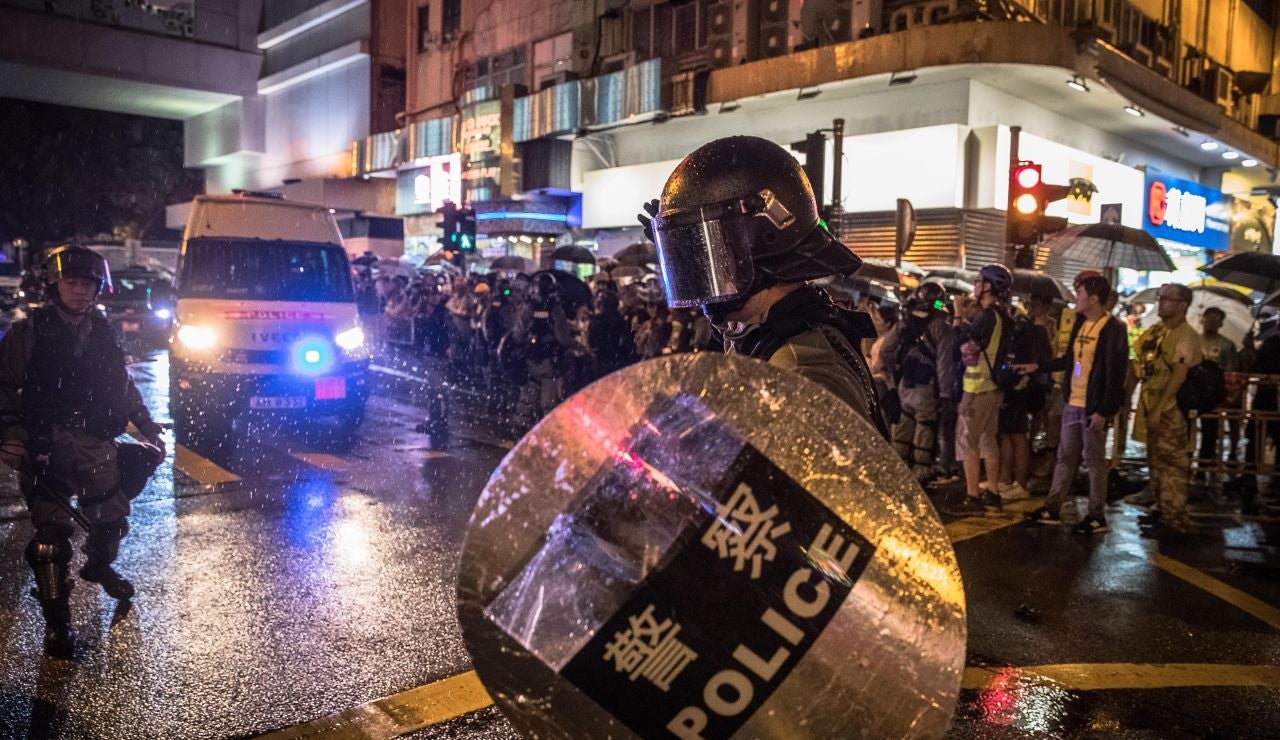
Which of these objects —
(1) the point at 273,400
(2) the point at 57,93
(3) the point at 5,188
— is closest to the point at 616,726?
(1) the point at 273,400

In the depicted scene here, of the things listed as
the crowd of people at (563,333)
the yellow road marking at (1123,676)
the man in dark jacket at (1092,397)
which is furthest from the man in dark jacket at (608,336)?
the yellow road marking at (1123,676)

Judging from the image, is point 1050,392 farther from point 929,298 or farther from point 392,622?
point 392,622

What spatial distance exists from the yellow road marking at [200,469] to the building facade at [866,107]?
32.6ft

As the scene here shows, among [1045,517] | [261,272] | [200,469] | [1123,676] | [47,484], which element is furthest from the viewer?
[261,272]

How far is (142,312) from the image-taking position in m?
23.0

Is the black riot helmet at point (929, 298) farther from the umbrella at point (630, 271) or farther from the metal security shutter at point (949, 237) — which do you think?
the umbrella at point (630, 271)

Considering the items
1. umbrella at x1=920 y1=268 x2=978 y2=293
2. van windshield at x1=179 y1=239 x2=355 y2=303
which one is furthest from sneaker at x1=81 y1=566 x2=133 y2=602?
umbrella at x1=920 y1=268 x2=978 y2=293

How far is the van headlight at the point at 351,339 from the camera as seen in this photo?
1067 cm

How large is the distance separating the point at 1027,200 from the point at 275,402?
8.19 metres

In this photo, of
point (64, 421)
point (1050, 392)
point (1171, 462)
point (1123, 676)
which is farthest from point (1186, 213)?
point (64, 421)

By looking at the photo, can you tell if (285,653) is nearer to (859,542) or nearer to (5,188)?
(859,542)

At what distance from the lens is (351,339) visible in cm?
1081

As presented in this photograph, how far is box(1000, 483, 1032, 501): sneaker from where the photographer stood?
8.59 meters

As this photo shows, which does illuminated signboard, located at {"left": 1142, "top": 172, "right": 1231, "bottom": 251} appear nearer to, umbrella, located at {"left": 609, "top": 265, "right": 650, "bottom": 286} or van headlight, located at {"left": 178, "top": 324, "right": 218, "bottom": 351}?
umbrella, located at {"left": 609, "top": 265, "right": 650, "bottom": 286}
